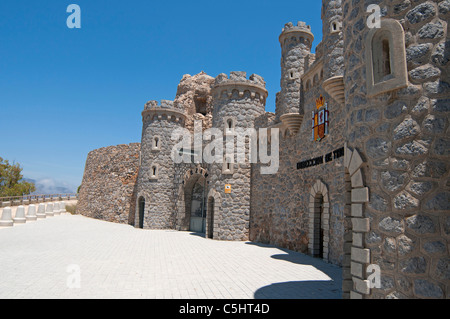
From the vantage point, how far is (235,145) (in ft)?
54.7

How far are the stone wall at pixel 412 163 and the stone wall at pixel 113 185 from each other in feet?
73.5

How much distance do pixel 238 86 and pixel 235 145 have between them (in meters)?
3.33

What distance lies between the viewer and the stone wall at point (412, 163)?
3711mm

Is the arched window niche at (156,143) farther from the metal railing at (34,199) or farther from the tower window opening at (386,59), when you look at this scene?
the tower window opening at (386,59)

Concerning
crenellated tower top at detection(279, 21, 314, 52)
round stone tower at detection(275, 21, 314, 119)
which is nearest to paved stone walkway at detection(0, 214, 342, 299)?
round stone tower at detection(275, 21, 314, 119)

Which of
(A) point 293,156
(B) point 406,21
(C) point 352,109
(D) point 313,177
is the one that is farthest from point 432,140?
(A) point 293,156

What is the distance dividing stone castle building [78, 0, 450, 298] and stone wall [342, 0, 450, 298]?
0.04 ft

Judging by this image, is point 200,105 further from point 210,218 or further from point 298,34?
point 298,34

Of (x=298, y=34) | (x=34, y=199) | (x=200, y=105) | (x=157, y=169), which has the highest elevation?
(x=200, y=105)

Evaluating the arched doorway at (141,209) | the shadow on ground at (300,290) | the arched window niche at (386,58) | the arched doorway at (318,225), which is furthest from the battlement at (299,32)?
the arched doorway at (141,209)

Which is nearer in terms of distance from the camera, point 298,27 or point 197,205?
point 298,27

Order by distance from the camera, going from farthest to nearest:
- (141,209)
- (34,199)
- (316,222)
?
(34,199), (141,209), (316,222)

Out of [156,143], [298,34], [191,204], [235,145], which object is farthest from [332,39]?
[156,143]

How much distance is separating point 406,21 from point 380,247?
3.04m
